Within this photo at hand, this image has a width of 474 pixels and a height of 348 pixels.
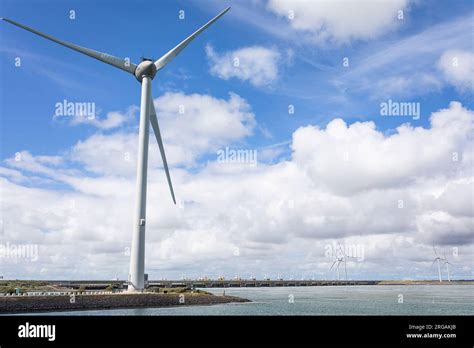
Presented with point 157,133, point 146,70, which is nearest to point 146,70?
point 146,70

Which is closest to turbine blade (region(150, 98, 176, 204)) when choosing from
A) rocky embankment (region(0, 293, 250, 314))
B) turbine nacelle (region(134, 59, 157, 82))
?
turbine nacelle (region(134, 59, 157, 82))

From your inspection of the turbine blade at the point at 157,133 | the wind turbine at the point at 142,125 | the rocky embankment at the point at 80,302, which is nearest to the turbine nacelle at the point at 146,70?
the wind turbine at the point at 142,125

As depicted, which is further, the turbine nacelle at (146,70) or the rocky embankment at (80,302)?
the turbine nacelle at (146,70)

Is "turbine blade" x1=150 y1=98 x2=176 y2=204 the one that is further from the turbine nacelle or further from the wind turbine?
the turbine nacelle

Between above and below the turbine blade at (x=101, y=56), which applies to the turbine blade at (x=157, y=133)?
below

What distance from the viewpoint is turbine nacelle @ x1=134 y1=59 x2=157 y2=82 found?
3826 inches

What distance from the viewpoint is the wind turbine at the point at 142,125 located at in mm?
88375

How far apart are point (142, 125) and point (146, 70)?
1318 cm

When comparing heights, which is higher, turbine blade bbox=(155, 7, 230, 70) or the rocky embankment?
turbine blade bbox=(155, 7, 230, 70)

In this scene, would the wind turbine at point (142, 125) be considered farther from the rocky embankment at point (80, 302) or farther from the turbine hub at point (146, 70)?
the rocky embankment at point (80, 302)

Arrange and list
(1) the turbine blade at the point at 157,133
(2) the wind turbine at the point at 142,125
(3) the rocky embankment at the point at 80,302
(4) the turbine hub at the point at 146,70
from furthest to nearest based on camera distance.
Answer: (4) the turbine hub at the point at 146,70
(1) the turbine blade at the point at 157,133
(2) the wind turbine at the point at 142,125
(3) the rocky embankment at the point at 80,302
